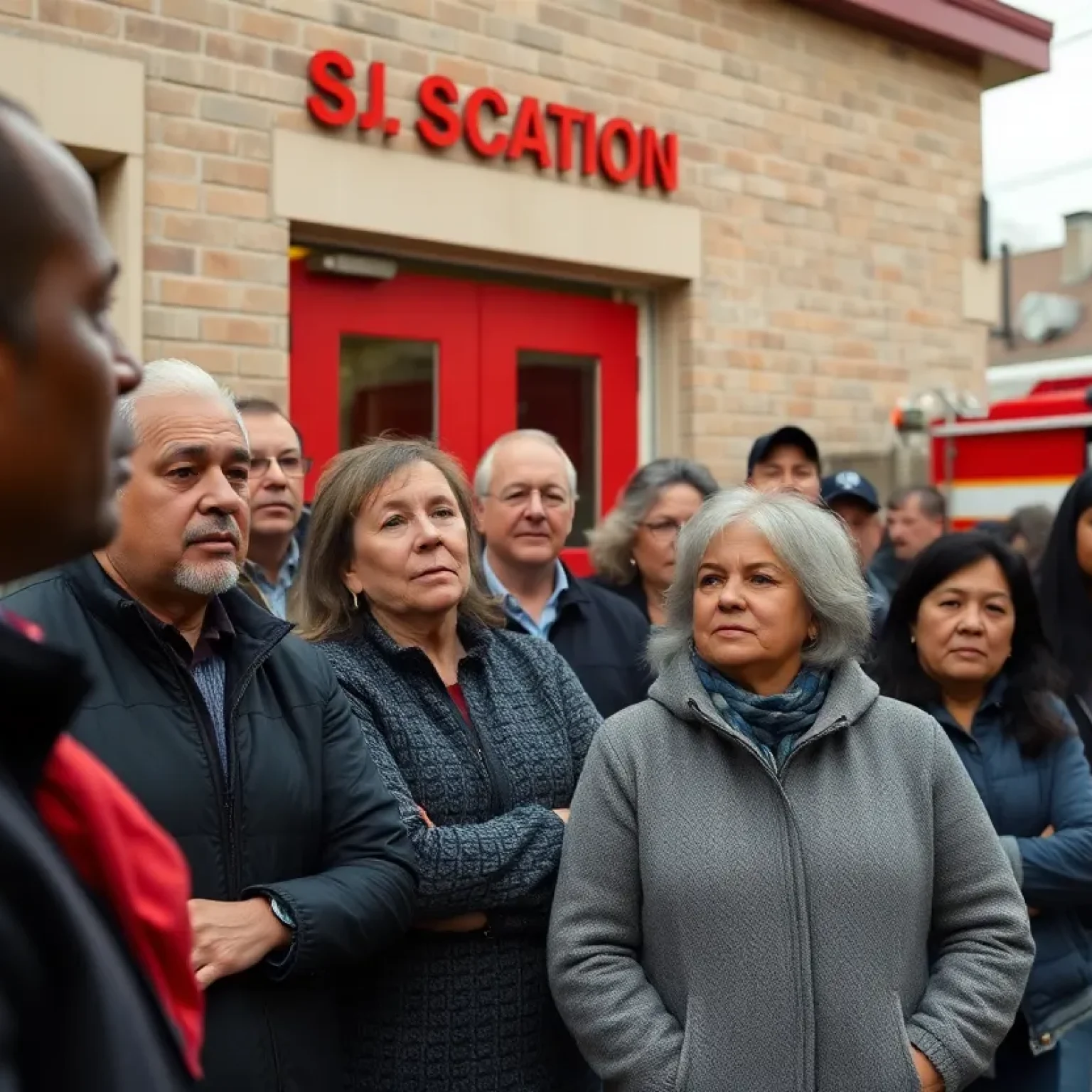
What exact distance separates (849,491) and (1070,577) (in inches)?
65.2

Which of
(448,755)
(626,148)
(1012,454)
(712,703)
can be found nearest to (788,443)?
(626,148)

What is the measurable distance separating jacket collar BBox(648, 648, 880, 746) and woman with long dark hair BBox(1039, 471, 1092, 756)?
1404 millimetres

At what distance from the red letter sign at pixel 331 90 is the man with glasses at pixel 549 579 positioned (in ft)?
6.14

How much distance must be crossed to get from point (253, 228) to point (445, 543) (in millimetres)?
2725

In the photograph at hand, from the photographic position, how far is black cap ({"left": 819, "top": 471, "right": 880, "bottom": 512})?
564 centimetres

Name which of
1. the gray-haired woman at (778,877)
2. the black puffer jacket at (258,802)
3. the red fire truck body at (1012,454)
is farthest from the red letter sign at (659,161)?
the black puffer jacket at (258,802)

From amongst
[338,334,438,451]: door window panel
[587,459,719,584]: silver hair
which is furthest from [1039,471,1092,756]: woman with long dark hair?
[338,334,438,451]: door window panel

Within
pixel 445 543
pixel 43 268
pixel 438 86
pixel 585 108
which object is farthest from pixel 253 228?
pixel 43 268

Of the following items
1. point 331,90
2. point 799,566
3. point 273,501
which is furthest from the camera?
point 331,90

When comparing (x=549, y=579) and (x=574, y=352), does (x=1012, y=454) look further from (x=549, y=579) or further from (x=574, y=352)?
(x=549, y=579)

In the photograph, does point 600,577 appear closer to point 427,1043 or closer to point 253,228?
point 253,228

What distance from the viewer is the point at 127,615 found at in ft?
7.27

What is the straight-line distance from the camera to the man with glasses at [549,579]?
379 cm

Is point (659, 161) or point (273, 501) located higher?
point (659, 161)
